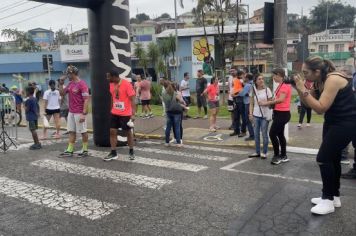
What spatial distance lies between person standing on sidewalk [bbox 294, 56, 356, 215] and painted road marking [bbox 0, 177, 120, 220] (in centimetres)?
271

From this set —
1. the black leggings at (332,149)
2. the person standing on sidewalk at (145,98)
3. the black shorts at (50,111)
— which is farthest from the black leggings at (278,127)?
the person standing on sidewalk at (145,98)

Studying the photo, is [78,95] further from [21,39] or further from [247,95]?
[21,39]

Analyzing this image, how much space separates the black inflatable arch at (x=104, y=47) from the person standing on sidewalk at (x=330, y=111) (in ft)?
18.4

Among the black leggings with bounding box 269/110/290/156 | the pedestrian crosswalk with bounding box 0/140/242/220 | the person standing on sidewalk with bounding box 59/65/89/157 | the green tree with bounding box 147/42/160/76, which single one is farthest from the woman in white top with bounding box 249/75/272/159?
the green tree with bounding box 147/42/160/76

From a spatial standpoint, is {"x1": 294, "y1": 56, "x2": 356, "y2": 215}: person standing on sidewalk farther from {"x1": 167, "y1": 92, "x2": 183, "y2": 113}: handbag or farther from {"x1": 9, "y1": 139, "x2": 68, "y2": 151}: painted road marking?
{"x1": 9, "y1": 139, "x2": 68, "y2": 151}: painted road marking

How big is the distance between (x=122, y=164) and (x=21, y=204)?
2.50m

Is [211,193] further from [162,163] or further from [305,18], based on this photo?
[305,18]

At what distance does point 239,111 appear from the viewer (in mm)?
10500

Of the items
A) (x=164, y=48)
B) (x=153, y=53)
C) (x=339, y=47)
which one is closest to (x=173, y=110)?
(x=164, y=48)

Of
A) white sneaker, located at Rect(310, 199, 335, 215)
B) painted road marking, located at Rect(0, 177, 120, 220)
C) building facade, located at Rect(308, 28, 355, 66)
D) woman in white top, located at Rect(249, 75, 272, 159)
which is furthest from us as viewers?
building facade, located at Rect(308, 28, 355, 66)

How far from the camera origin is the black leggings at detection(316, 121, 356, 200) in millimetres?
4766

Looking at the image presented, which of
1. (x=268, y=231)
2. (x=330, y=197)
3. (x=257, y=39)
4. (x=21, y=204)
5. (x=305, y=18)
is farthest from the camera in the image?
(x=305, y=18)

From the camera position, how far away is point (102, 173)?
709 centimetres

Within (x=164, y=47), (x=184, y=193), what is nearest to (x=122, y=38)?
(x=184, y=193)
